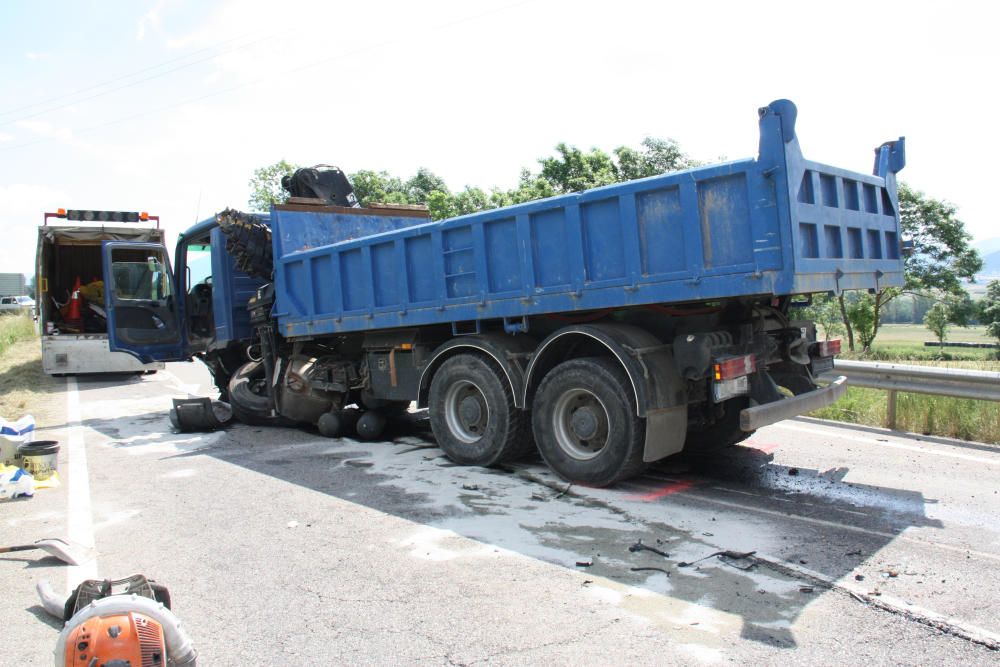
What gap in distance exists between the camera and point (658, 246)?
5.43 m

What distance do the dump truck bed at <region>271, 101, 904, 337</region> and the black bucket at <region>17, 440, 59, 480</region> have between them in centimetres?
310

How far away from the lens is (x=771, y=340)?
601cm

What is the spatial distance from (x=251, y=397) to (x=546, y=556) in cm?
624

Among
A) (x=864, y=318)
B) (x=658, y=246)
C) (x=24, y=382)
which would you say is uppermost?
(x=658, y=246)

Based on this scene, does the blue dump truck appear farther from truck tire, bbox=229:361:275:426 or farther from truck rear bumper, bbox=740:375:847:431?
truck tire, bbox=229:361:275:426

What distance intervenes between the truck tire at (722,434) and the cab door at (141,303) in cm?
784

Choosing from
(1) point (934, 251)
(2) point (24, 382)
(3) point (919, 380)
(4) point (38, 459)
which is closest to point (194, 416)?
(4) point (38, 459)

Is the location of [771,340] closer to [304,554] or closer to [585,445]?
[585,445]

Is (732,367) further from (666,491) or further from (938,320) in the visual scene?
(938,320)

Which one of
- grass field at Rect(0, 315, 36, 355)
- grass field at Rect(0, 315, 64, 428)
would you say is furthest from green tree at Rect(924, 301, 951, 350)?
grass field at Rect(0, 315, 64, 428)

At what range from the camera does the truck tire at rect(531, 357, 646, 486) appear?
5578 millimetres

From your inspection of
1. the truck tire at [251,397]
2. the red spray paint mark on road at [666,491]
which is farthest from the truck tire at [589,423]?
the truck tire at [251,397]

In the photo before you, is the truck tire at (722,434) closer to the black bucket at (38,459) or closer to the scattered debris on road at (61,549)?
the scattered debris on road at (61,549)

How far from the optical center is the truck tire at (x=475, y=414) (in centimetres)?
658
